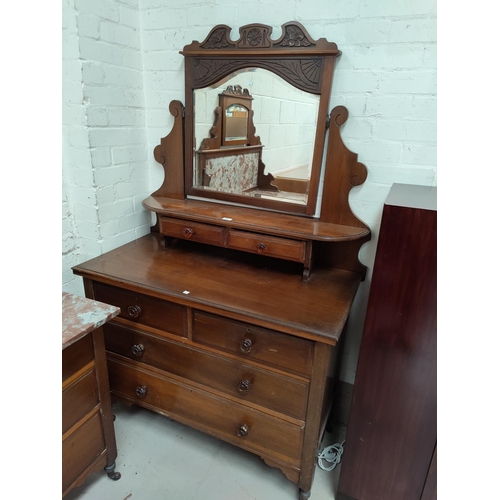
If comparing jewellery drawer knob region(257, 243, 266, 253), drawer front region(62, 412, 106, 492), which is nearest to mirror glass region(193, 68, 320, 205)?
jewellery drawer knob region(257, 243, 266, 253)

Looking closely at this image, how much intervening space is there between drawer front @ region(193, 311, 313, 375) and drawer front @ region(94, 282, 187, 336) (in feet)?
0.24

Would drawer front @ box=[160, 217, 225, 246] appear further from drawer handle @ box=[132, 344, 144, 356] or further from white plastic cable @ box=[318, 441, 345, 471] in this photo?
white plastic cable @ box=[318, 441, 345, 471]

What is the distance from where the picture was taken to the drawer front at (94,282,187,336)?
4.28 ft

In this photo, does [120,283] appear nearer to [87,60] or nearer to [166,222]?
[166,222]

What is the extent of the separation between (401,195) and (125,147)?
1161mm

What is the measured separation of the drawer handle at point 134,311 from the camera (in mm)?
1367

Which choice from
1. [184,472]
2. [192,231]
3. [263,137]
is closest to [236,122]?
[263,137]

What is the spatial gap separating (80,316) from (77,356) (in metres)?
0.13

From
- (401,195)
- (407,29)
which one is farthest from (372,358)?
(407,29)

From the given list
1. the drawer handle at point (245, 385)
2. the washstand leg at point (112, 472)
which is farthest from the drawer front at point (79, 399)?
the drawer handle at point (245, 385)

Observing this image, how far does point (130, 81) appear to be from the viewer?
4.99 ft

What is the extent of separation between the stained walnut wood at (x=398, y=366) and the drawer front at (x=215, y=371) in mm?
215

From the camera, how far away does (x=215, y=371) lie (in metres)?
1.30

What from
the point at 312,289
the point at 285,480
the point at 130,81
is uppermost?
the point at 130,81
